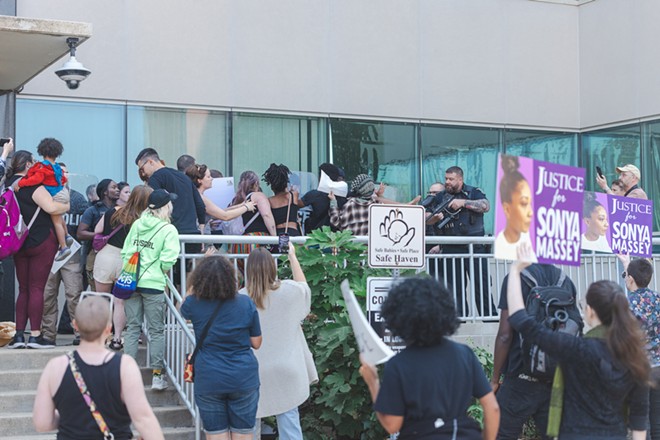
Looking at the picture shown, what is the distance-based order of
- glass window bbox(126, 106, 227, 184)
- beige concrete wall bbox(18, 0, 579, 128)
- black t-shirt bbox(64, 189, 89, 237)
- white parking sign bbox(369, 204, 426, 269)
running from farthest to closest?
1. glass window bbox(126, 106, 227, 184)
2. beige concrete wall bbox(18, 0, 579, 128)
3. black t-shirt bbox(64, 189, 89, 237)
4. white parking sign bbox(369, 204, 426, 269)

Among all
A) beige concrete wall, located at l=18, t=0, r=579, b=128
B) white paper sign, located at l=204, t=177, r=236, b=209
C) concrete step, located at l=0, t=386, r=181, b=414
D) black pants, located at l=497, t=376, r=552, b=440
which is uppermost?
beige concrete wall, located at l=18, t=0, r=579, b=128

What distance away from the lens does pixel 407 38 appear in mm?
15695

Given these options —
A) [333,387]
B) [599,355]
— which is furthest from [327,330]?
[599,355]

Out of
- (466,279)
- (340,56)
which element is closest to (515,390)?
(466,279)

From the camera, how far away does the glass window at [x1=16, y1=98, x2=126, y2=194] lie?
13.1m

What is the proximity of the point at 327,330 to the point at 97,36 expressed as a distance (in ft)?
20.1

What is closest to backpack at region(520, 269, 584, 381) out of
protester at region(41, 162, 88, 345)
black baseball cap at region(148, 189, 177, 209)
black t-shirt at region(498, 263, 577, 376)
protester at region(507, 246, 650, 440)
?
black t-shirt at region(498, 263, 577, 376)

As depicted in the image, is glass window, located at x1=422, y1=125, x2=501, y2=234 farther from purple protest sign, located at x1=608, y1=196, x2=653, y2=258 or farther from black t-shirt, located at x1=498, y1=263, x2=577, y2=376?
black t-shirt, located at x1=498, y1=263, x2=577, y2=376

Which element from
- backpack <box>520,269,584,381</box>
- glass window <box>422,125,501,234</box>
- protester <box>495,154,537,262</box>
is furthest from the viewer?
glass window <box>422,125,501,234</box>

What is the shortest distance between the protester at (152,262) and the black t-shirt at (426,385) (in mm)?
4340

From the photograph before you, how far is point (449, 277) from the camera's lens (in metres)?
11.3

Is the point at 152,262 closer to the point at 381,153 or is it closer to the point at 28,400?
the point at 28,400

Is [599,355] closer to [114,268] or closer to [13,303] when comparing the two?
[114,268]

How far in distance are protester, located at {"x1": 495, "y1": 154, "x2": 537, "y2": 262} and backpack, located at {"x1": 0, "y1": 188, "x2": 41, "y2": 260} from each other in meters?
5.52
